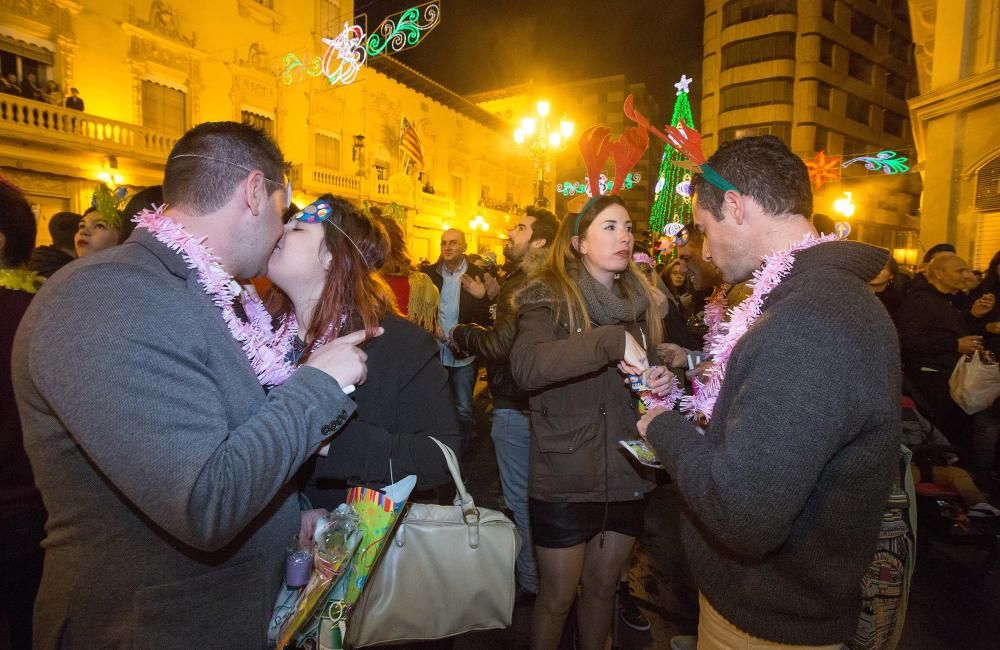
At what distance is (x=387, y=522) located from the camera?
1.57 meters

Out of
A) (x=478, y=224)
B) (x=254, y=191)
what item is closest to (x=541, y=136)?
(x=254, y=191)

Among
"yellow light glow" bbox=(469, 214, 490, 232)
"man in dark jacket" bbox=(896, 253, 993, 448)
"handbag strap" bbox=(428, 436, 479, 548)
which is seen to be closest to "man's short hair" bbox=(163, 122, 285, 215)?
"handbag strap" bbox=(428, 436, 479, 548)

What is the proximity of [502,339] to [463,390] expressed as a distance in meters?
2.88

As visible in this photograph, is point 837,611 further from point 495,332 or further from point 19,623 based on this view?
point 19,623

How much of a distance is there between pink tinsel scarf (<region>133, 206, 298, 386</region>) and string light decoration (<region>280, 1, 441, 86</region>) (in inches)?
417

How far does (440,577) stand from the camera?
174 cm

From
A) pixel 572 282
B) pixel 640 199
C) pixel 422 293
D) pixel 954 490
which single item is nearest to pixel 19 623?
pixel 572 282

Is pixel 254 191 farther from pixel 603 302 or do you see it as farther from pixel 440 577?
pixel 603 302

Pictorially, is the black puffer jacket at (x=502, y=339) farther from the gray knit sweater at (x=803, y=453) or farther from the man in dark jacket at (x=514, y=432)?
the gray knit sweater at (x=803, y=453)

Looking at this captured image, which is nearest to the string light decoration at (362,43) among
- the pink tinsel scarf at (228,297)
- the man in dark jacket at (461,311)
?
the man in dark jacket at (461,311)

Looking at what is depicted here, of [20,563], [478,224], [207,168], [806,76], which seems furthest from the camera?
[806,76]

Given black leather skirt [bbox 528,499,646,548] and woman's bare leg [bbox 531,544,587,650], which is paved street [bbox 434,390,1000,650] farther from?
black leather skirt [bbox 528,499,646,548]

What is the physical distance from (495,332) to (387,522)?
6.12 ft

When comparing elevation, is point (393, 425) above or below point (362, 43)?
below
